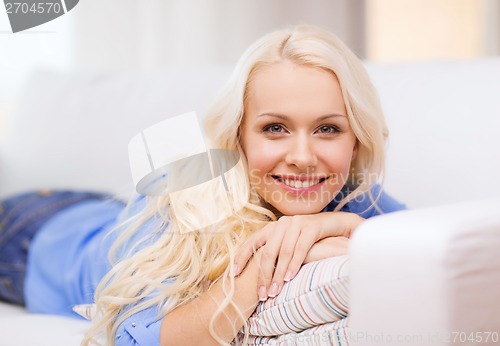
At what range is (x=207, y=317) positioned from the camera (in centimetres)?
109

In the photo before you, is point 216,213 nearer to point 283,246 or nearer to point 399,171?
point 283,246

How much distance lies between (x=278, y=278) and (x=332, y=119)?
0.29 m

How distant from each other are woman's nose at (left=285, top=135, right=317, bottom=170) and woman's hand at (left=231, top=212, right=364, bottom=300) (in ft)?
0.29

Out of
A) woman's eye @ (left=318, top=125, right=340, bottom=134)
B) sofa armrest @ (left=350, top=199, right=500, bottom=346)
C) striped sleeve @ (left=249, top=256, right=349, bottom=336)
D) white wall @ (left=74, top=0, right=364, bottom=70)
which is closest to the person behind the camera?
sofa armrest @ (left=350, top=199, right=500, bottom=346)

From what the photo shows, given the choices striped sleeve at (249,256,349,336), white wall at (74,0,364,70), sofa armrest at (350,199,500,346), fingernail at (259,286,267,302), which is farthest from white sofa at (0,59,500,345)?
white wall at (74,0,364,70)

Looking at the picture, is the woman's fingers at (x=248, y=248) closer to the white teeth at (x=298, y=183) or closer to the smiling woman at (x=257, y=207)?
A: the smiling woman at (x=257, y=207)

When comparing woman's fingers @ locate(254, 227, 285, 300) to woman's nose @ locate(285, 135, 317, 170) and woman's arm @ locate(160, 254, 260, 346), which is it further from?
woman's nose @ locate(285, 135, 317, 170)

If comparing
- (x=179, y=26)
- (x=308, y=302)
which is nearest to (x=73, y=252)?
Answer: (x=308, y=302)

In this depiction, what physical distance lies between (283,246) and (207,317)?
0.53ft

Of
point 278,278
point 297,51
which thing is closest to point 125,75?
point 297,51

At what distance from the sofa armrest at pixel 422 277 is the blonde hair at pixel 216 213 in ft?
0.88

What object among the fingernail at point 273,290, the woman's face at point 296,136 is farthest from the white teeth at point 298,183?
the fingernail at point 273,290

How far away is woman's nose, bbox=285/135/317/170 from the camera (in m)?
1.20

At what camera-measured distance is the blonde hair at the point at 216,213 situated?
114 cm
